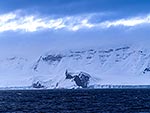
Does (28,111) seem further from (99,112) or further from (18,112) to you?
(99,112)

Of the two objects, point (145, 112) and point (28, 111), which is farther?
point (28, 111)

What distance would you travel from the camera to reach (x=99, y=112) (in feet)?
258

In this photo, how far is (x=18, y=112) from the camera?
81500 millimetres

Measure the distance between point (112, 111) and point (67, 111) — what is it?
23.8ft

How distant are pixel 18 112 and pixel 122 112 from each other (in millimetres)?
16434

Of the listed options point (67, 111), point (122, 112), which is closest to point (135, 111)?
point (122, 112)

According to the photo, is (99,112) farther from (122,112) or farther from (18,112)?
(18,112)

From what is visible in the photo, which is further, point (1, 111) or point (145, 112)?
point (1, 111)

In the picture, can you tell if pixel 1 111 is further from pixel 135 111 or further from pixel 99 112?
pixel 135 111

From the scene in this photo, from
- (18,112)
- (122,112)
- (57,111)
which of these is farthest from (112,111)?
(18,112)

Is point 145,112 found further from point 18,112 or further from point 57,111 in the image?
point 18,112

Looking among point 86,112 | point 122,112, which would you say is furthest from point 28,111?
point 122,112

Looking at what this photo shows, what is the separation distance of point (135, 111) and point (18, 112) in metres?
18.4

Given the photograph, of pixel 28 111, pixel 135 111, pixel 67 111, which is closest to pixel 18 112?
pixel 28 111
